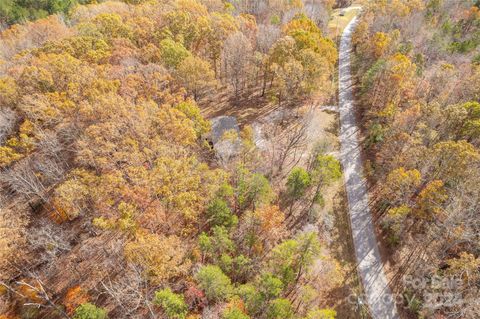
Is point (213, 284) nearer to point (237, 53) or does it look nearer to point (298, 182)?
point (298, 182)

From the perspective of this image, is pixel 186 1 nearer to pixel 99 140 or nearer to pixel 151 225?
pixel 99 140

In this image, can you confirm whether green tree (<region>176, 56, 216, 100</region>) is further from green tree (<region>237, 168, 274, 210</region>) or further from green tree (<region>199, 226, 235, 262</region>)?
green tree (<region>199, 226, 235, 262</region>)

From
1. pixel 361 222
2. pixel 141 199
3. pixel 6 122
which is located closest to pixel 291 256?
pixel 361 222

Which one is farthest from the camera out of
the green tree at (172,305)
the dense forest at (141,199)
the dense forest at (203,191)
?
the dense forest at (203,191)

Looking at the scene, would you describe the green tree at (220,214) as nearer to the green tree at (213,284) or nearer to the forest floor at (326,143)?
the green tree at (213,284)

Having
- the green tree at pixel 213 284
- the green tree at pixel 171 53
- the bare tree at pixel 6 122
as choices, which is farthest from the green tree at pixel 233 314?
the green tree at pixel 171 53

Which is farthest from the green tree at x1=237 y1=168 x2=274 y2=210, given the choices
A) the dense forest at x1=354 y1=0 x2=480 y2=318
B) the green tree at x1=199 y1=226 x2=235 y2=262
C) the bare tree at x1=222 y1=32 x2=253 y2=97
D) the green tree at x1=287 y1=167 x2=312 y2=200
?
the bare tree at x1=222 y1=32 x2=253 y2=97
